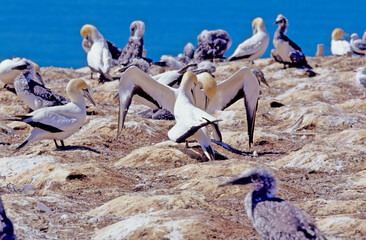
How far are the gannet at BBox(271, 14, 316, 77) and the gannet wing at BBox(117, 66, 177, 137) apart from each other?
11.6m

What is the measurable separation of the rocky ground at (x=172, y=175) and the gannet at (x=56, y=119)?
0.31 metres

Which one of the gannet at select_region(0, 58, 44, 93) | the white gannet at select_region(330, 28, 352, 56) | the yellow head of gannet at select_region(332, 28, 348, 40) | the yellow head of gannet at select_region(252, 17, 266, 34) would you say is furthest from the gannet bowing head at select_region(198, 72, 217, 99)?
the yellow head of gannet at select_region(332, 28, 348, 40)

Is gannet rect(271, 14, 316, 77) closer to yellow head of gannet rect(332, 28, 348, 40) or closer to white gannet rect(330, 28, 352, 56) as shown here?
white gannet rect(330, 28, 352, 56)

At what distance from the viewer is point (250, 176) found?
6.96 meters

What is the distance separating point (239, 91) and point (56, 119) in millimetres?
3815

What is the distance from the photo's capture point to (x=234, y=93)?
14812mm

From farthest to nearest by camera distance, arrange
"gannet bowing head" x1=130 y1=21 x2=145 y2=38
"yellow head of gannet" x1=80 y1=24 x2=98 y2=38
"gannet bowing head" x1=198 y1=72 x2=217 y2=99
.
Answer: "gannet bowing head" x1=130 y1=21 x2=145 y2=38 → "yellow head of gannet" x1=80 y1=24 x2=98 y2=38 → "gannet bowing head" x1=198 y1=72 x2=217 y2=99

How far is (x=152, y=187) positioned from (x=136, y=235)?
3450mm

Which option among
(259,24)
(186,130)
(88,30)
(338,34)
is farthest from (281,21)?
(186,130)

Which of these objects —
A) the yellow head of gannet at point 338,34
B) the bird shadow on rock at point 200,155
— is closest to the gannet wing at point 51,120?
the bird shadow on rock at point 200,155

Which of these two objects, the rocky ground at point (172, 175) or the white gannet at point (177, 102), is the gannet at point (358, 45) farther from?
the white gannet at point (177, 102)

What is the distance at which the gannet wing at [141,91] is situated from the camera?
14.3m

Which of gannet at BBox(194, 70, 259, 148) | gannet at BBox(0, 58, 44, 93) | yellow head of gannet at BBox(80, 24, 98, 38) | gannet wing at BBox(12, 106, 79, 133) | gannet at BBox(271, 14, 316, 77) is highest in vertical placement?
yellow head of gannet at BBox(80, 24, 98, 38)

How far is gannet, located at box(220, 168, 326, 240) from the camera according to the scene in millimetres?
6141
